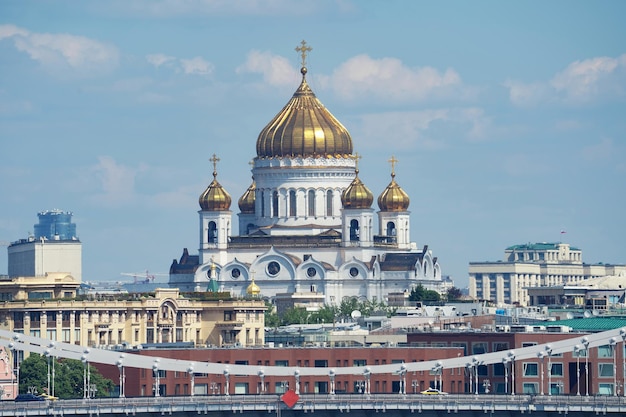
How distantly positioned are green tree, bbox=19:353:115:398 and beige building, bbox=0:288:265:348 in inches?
452

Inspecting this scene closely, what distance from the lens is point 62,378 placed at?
120 m

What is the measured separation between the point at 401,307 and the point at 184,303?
2859 cm

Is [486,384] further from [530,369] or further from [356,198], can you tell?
[356,198]

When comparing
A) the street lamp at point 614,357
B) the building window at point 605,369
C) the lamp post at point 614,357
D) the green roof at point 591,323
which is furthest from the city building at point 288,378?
the green roof at point 591,323

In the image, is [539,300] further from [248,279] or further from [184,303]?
[184,303]

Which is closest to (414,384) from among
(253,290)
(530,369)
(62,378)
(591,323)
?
(530,369)

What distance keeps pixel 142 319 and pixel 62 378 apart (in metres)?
25.8

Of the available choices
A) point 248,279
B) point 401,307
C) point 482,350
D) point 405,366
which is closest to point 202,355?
point 482,350

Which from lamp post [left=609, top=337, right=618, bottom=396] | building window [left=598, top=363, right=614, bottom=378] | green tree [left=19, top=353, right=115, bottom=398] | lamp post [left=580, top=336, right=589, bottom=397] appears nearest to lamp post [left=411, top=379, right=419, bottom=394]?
lamp post [left=580, top=336, right=589, bottom=397]

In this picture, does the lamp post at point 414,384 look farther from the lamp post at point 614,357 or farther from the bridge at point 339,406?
the bridge at point 339,406

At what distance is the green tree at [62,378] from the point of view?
385 feet

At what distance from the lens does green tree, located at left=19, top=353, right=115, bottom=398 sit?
117 m

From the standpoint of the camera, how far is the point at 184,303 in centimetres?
14950

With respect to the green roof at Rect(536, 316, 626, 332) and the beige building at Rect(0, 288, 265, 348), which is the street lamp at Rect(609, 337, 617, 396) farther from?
the beige building at Rect(0, 288, 265, 348)
